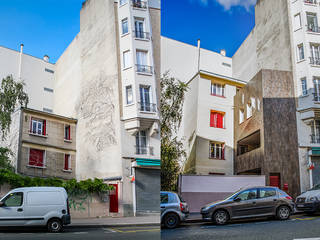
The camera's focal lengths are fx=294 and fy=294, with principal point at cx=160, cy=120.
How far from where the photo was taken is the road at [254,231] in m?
1.07

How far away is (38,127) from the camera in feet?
6.22

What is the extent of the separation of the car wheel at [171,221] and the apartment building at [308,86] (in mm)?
510

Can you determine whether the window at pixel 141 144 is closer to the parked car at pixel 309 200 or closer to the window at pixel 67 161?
the window at pixel 67 161

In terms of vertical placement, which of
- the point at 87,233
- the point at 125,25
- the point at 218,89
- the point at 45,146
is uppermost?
the point at 125,25

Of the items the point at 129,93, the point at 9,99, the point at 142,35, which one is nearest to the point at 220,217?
the point at 129,93

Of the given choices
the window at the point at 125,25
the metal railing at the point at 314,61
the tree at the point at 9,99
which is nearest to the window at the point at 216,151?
the metal railing at the point at 314,61

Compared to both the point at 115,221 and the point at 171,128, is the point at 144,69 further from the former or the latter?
the point at 115,221

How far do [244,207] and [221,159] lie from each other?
26 centimetres

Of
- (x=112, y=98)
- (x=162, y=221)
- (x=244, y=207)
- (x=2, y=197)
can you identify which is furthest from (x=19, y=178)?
(x=244, y=207)

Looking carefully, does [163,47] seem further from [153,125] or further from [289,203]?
[289,203]

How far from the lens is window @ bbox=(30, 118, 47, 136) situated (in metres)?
1.91

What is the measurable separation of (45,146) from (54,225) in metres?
0.51

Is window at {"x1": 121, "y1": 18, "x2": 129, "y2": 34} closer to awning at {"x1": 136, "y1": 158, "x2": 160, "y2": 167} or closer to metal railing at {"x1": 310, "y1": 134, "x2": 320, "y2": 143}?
awning at {"x1": 136, "y1": 158, "x2": 160, "y2": 167}

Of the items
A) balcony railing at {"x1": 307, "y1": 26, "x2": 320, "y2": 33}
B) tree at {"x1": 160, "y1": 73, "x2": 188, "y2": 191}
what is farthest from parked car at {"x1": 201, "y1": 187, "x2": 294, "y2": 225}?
balcony railing at {"x1": 307, "y1": 26, "x2": 320, "y2": 33}
